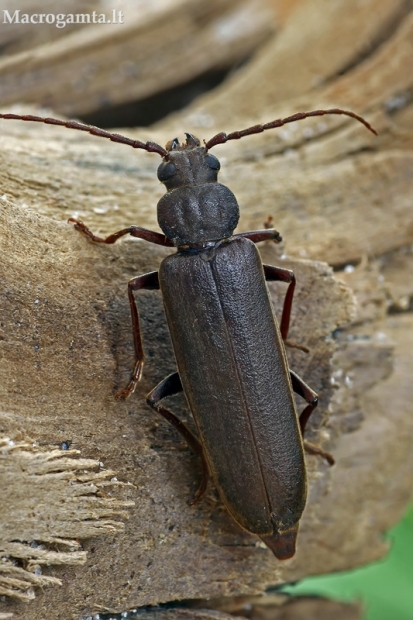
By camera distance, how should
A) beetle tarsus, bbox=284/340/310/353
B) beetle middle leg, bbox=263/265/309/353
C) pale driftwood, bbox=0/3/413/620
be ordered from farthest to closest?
beetle tarsus, bbox=284/340/310/353, beetle middle leg, bbox=263/265/309/353, pale driftwood, bbox=0/3/413/620

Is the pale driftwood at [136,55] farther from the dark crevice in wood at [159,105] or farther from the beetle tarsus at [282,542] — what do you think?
the beetle tarsus at [282,542]

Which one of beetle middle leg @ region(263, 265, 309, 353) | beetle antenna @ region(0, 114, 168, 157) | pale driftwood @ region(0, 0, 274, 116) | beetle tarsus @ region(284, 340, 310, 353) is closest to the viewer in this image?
beetle antenna @ region(0, 114, 168, 157)

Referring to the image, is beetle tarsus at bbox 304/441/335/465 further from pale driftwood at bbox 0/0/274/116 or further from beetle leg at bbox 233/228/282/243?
pale driftwood at bbox 0/0/274/116

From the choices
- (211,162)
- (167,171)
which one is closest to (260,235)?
(211,162)

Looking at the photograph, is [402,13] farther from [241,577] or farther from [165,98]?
[241,577]

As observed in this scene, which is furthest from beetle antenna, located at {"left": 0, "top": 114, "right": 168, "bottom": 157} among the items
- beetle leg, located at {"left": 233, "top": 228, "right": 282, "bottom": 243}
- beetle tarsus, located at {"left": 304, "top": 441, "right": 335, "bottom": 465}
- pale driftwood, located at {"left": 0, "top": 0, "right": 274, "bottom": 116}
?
pale driftwood, located at {"left": 0, "top": 0, "right": 274, "bottom": 116}

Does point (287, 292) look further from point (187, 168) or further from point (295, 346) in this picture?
point (187, 168)
